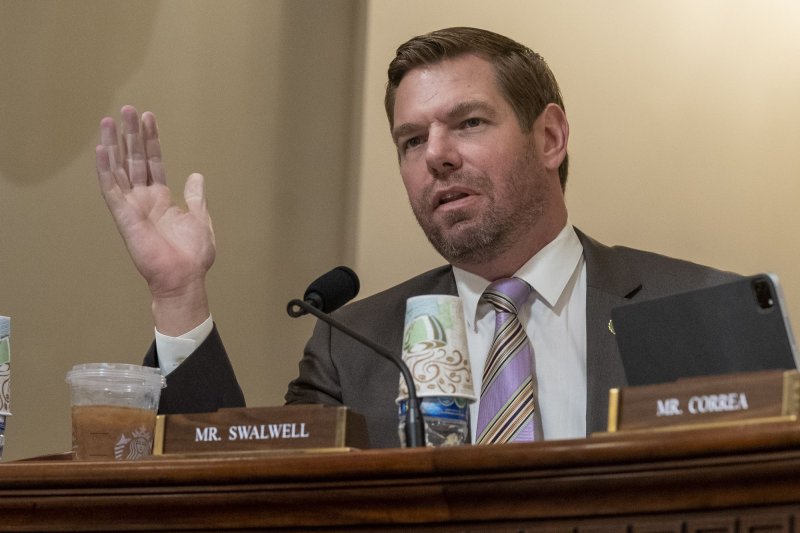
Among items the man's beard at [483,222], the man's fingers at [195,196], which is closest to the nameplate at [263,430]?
the man's fingers at [195,196]

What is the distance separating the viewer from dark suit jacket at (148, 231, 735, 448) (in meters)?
1.98

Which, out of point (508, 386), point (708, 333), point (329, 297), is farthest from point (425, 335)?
point (508, 386)

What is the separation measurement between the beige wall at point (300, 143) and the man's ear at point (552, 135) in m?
0.48

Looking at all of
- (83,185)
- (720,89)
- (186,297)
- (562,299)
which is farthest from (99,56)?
(720,89)

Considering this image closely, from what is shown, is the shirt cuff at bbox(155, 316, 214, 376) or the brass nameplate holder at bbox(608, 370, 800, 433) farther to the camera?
the shirt cuff at bbox(155, 316, 214, 376)

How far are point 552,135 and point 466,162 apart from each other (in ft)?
1.21

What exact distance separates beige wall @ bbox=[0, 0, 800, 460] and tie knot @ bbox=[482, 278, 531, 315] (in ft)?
2.94

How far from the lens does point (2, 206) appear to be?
2.48 meters

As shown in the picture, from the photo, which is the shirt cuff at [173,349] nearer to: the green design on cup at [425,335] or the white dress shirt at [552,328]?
the white dress shirt at [552,328]

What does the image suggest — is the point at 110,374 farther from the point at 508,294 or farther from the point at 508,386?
the point at 508,294


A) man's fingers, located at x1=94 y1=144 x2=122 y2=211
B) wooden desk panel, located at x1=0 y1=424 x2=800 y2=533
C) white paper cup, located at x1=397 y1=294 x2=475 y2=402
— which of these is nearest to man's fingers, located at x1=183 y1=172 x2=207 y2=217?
man's fingers, located at x1=94 y1=144 x2=122 y2=211

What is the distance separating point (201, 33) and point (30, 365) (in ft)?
3.39

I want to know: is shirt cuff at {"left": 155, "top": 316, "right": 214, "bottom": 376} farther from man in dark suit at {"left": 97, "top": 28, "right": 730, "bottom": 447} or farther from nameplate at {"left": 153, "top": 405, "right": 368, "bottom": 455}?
nameplate at {"left": 153, "top": 405, "right": 368, "bottom": 455}

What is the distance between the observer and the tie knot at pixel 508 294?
7.06 ft
